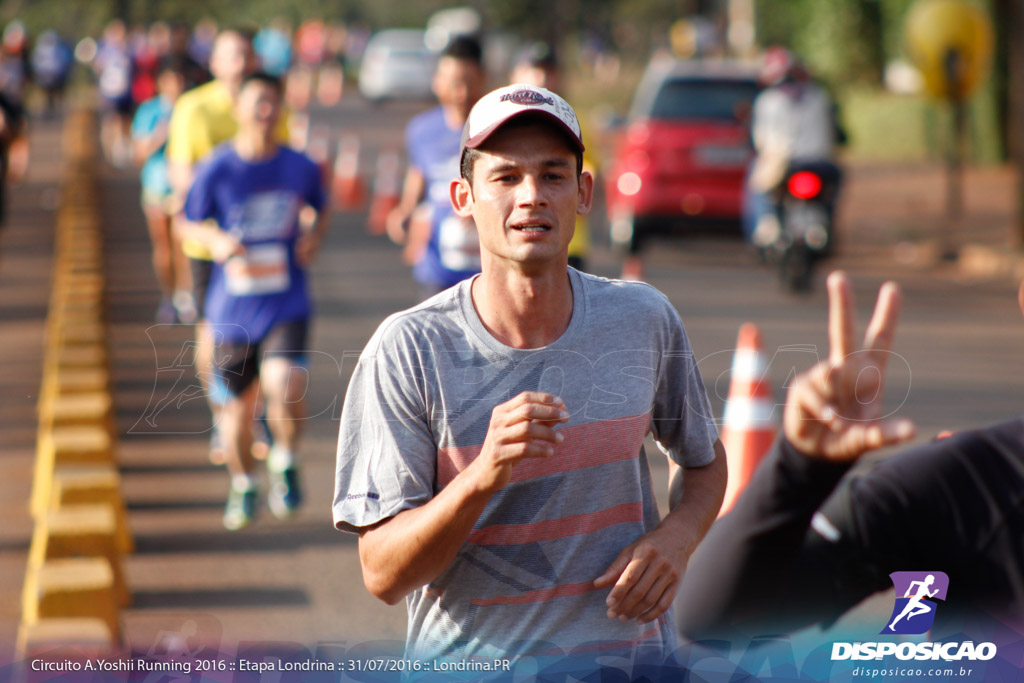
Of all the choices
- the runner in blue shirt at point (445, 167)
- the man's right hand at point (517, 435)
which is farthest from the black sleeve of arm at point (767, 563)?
the runner in blue shirt at point (445, 167)

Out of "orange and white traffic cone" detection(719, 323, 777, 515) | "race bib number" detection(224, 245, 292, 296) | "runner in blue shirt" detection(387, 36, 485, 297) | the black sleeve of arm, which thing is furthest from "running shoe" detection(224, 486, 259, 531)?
the black sleeve of arm

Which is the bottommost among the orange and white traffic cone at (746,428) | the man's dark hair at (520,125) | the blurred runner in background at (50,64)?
the orange and white traffic cone at (746,428)

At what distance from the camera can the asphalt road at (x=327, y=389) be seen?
12.8ft

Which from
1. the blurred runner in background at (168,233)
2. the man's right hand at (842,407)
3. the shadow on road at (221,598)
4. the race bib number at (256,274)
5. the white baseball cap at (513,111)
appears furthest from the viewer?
the blurred runner in background at (168,233)

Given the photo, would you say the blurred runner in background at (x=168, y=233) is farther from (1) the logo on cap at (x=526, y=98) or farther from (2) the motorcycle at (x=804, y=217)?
(1) the logo on cap at (x=526, y=98)

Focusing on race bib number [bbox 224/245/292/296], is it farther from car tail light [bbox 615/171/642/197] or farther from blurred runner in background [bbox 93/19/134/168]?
blurred runner in background [bbox 93/19/134/168]

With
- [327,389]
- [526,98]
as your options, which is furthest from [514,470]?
[327,389]

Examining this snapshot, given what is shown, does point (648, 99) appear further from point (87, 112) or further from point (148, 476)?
point (87, 112)

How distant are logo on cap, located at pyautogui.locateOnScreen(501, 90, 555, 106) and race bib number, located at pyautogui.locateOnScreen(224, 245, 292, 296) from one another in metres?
4.72

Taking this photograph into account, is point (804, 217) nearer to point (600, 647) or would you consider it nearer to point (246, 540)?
point (246, 540)

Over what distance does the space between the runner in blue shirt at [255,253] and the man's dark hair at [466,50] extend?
0.85 meters

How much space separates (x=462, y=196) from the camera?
8.79 ft

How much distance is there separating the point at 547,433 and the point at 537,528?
1.12 ft

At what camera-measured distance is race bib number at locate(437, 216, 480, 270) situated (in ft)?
23.2
